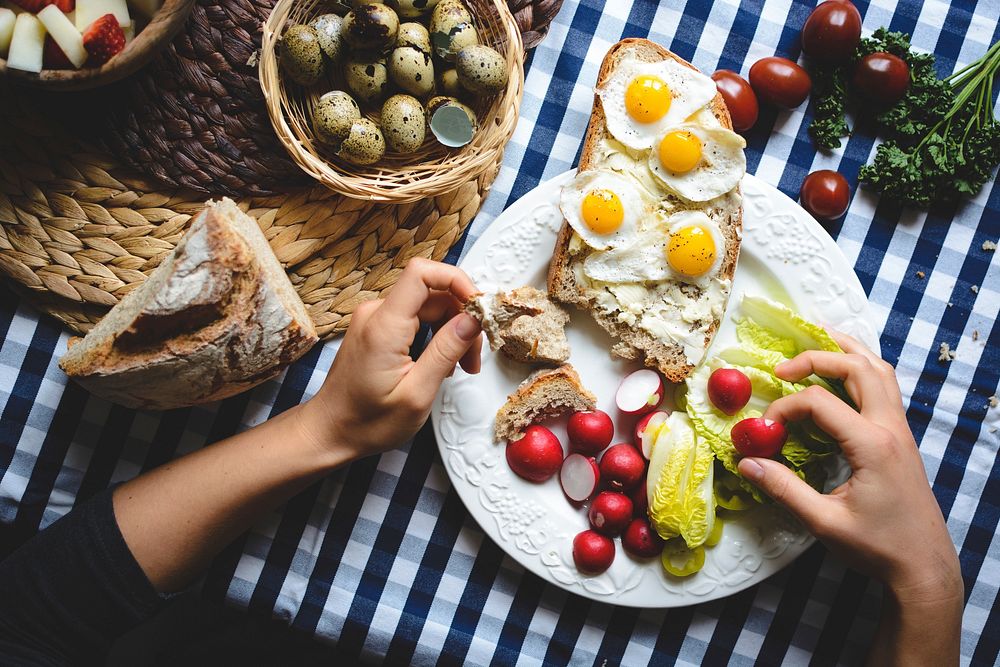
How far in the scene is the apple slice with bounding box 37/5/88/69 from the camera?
6.01 feet

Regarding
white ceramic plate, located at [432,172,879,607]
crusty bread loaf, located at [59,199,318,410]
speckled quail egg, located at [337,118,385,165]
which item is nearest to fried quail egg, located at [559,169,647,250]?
white ceramic plate, located at [432,172,879,607]

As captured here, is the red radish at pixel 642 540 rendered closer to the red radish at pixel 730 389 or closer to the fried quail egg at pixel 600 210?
the red radish at pixel 730 389

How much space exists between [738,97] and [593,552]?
1.58 metres

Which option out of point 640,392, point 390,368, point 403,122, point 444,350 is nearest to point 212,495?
point 390,368

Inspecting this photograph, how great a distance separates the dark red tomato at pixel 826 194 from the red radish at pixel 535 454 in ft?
3.90

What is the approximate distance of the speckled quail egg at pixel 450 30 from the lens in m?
2.10

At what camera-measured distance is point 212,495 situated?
2.11 m

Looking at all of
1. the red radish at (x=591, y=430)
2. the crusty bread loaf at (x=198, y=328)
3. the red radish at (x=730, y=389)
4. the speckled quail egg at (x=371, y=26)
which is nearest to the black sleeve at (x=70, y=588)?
the crusty bread loaf at (x=198, y=328)

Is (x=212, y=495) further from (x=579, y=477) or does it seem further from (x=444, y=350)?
(x=579, y=477)

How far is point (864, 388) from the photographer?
7.00 ft

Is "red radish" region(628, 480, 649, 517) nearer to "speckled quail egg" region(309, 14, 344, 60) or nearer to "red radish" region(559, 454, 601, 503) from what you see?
"red radish" region(559, 454, 601, 503)

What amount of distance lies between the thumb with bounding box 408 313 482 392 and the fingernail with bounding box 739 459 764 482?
95 cm

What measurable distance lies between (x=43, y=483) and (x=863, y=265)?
2929mm

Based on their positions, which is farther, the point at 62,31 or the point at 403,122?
the point at 403,122
